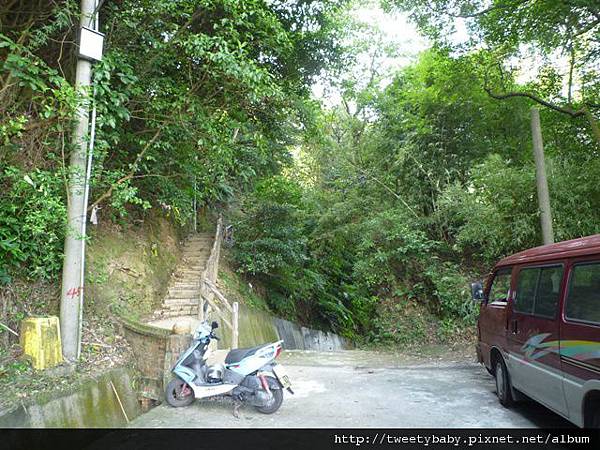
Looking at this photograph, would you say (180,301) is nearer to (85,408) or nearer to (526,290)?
(85,408)

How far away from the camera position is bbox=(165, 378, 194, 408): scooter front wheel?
5.57m

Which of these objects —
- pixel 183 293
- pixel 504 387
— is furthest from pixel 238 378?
pixel 183 293

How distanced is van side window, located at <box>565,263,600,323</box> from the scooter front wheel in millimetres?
4529

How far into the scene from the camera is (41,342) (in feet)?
16.5

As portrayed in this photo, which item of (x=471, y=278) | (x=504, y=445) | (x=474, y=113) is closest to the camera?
(x=504, y=445)

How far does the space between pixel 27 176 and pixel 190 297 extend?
578 cm

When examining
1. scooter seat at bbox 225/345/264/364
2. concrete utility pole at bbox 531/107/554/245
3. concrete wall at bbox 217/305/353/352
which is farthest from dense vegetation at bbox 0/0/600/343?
scooter seat at bbox 225/345/264/364

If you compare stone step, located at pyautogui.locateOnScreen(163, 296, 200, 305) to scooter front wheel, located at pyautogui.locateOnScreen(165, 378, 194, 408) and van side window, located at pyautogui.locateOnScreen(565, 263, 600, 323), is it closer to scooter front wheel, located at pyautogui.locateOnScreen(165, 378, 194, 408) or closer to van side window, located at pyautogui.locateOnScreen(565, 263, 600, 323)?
scooter front wheel, located at pyautogui.locateOnScreen(165, 378, 194, 408)

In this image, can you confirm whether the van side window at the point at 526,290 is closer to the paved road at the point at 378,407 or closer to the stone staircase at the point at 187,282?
the paved road at the point at 378,407

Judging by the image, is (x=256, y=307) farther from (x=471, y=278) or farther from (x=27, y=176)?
(x=27, y=176)

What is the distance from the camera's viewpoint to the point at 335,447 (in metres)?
4.29

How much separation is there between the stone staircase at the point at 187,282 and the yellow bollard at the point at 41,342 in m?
3.81

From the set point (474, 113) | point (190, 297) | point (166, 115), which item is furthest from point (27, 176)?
point (474, 113)

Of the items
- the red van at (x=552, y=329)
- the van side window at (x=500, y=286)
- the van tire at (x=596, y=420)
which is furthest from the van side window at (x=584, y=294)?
the van side window at (x=500, y=286)
